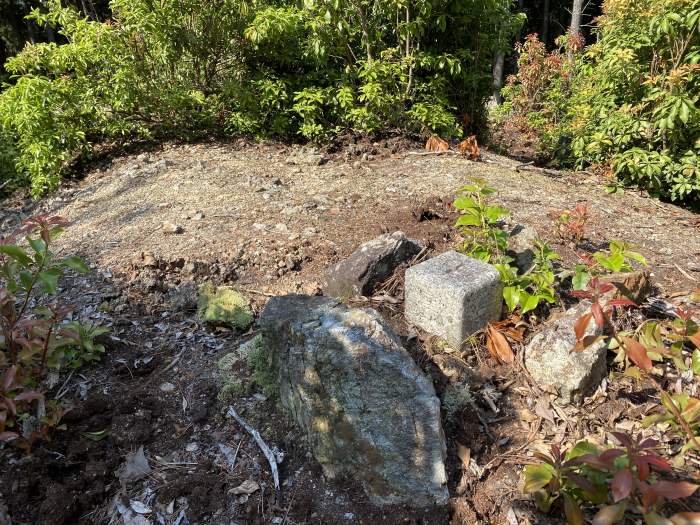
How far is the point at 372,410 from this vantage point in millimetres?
1718

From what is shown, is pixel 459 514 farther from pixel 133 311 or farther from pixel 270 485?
pixel 133 311

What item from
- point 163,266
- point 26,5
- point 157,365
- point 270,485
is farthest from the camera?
point 26,5

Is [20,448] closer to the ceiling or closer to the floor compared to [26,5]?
closer to the floor

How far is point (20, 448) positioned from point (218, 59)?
4730 mm

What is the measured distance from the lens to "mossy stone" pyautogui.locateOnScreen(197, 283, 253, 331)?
8.27 feet

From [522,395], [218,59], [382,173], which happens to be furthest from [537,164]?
[522,395]

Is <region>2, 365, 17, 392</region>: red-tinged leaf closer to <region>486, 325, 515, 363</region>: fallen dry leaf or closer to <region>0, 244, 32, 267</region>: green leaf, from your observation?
<region>0, 244, 32, 267</region>: green leaf

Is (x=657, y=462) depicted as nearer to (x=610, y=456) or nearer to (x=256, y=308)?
(x=610, y=456)

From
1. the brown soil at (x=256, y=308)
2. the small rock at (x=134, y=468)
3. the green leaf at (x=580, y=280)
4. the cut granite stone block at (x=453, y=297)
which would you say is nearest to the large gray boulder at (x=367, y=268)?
the brown soil at (x=256, y=308)

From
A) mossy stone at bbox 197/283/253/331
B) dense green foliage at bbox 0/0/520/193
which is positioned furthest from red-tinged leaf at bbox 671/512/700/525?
dense green foliage at bbox 0/0/520/193

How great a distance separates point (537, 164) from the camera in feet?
19.6

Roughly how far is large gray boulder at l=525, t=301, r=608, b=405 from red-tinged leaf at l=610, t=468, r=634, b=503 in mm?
726

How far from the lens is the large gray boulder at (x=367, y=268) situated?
261 centimetres

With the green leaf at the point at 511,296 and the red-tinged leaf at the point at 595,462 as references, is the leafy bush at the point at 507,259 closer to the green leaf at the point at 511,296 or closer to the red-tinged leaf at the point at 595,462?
the green leaf at the point at 511,296
